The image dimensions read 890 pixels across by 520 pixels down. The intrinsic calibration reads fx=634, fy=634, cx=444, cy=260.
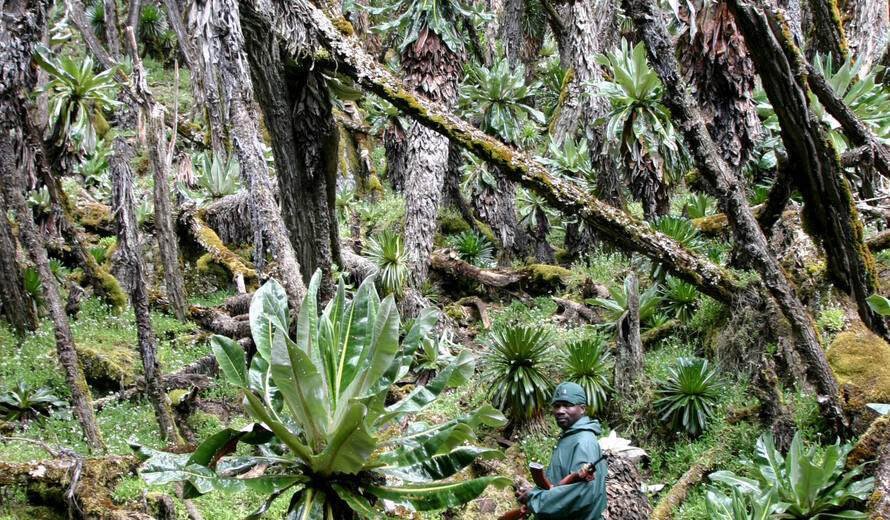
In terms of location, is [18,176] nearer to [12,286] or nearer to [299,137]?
[299,137]

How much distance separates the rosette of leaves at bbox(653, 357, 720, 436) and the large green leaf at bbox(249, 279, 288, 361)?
510 cm

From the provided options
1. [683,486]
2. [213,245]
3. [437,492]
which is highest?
[213,245]

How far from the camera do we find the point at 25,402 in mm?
7281

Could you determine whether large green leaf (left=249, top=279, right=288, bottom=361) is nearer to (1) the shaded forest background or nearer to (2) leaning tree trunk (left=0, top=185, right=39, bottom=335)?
(1) the shaded forest background

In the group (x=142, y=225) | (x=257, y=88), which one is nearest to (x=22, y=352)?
(x=142, y=225)

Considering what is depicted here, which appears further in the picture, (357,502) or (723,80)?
(723,80)

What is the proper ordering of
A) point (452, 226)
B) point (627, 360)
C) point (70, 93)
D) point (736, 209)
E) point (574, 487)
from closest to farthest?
point (574, 487) → point (736, 209) → point (70, 93) → point (627, 360) → point (452, 226)

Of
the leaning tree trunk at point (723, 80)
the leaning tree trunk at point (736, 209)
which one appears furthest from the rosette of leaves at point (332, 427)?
the leaning tree trunk at point (723, 80)

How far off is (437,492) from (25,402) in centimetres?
660

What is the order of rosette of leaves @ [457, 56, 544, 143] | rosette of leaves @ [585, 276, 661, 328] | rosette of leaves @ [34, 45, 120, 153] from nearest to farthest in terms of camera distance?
1. rosette of leaves @ [34, 45, 120, 153]
2. rosette of leaves @ [585, 276, 661, 328]
3. rosette of leaves @ [457, 56, 544, 143]

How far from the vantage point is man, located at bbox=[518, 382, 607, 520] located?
3.67 m

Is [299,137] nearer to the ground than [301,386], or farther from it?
farther from it

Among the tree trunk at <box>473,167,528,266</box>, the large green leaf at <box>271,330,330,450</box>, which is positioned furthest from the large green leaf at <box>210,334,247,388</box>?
the tree trunk at <box>473,167,528,266</box>

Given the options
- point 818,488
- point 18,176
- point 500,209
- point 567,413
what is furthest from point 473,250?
point 567,413
